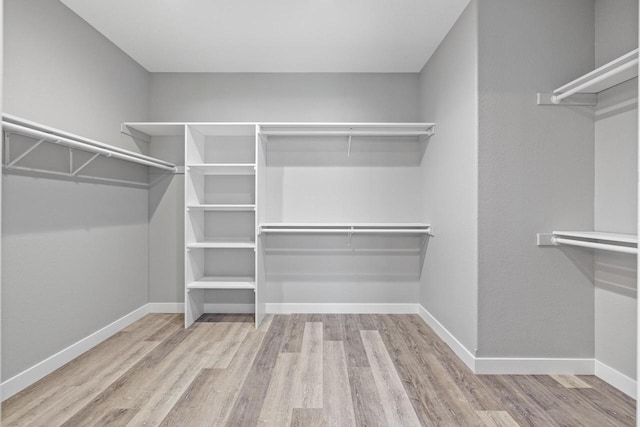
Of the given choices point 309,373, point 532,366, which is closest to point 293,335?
point 309,373

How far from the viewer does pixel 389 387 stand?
218 cm

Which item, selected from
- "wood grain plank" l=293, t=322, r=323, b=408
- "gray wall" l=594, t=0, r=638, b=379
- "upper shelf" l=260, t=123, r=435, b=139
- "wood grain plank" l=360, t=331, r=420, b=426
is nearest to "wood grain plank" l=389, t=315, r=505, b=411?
"wood grain plank" l=360, t=331, r=420, b=426

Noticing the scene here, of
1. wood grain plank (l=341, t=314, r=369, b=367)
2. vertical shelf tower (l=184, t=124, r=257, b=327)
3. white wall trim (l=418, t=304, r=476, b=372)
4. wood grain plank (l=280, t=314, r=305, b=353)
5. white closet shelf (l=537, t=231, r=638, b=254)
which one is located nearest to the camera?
white closet shelf (l=537, t=231, r=638, b=254)

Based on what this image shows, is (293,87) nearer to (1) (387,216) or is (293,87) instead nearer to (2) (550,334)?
(1) (387,216)

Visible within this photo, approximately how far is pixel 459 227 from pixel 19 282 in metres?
2.71

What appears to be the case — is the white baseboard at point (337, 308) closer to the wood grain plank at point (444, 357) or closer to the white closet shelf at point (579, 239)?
the wood grain plank at point (444, 357)

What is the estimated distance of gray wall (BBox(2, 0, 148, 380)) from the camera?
2.10 metres

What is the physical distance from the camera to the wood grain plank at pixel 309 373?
2043mm

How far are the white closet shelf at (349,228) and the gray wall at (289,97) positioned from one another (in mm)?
1018

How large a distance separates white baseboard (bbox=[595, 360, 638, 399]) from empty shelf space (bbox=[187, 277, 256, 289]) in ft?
8.08

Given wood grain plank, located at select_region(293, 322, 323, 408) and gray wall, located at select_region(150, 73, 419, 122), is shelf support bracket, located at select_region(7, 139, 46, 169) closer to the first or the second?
gray wall, located at select_region(150, 73, 419, 122)

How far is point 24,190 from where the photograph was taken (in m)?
2.14

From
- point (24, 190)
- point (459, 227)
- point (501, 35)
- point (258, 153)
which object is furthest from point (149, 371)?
point (501, 35)

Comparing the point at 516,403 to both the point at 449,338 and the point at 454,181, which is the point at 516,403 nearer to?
the point at 449,338
